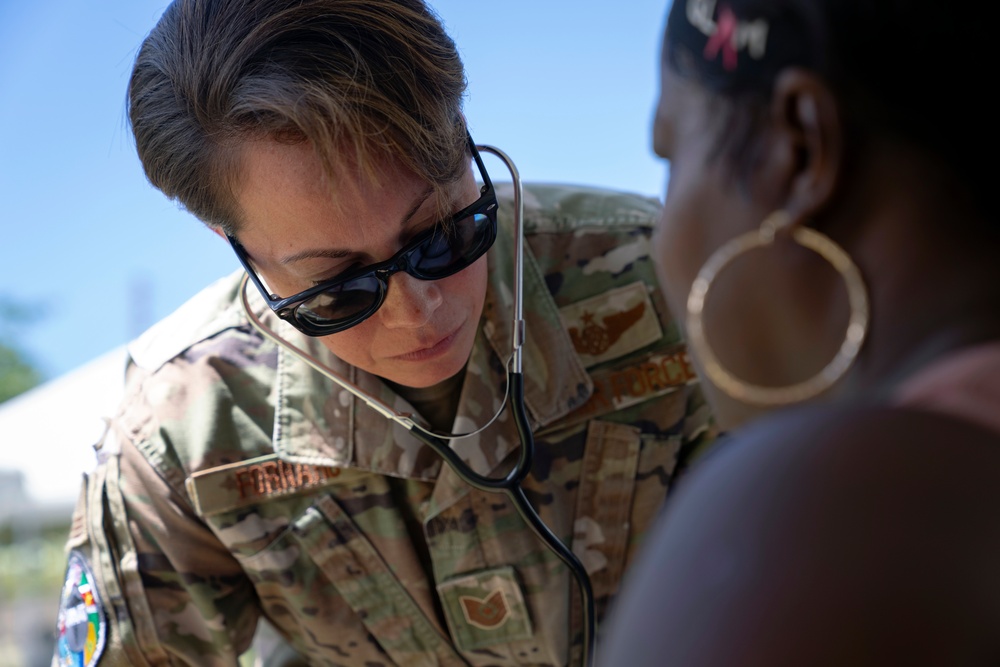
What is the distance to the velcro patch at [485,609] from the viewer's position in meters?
2.02

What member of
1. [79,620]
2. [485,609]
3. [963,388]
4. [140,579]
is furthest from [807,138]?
[79,620]

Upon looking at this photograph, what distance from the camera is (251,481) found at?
2.03 meters

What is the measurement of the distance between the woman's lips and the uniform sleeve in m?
→ 0.55

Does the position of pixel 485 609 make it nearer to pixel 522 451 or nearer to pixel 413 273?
pixel 522 451

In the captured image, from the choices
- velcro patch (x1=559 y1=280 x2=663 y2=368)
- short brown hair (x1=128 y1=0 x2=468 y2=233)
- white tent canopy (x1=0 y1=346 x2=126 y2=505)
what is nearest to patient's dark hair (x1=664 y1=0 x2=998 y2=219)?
→ short brown hair (x1=128 y1=0 x2=468 y2=233)

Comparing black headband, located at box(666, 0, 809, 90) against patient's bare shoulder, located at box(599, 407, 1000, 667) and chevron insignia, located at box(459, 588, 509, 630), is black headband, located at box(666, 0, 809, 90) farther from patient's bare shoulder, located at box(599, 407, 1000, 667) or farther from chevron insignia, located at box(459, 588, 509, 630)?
chevron insignia, located at box(459, 588, 509, 630)

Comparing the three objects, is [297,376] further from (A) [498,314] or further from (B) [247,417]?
(A) [498,314]

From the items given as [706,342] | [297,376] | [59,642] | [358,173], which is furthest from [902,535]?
[59,642]

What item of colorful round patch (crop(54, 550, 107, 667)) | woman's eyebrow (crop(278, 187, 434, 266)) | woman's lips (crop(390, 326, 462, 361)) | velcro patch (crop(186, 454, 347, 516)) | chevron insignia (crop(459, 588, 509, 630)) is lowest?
chevron insignia (crop(459, 588, 509, 630))

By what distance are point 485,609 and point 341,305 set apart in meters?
0.71

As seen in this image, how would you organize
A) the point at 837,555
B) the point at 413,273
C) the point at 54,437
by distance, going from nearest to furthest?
the point at 837,555 → the point at 413,273 → the point at 54,437

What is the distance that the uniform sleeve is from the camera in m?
1.93

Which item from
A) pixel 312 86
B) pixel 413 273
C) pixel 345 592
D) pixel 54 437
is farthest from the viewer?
pixel 54 437

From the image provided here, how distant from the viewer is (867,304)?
28.4 inches
